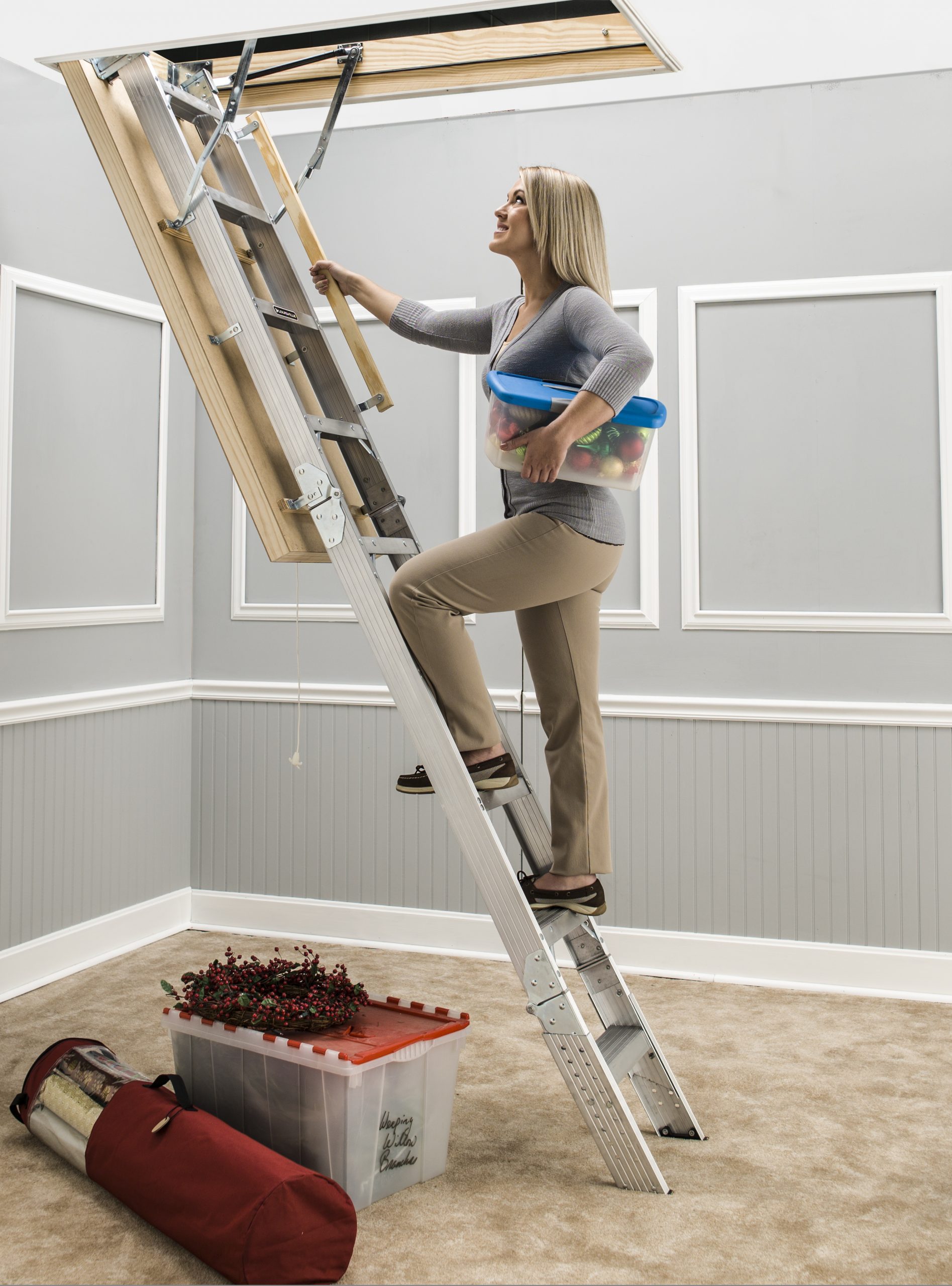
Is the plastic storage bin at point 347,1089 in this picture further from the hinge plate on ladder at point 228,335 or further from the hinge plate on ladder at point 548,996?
the hinge plate on ladder at point 228,335

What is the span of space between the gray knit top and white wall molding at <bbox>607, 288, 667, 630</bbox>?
1240 mm

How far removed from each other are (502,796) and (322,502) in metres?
0.67

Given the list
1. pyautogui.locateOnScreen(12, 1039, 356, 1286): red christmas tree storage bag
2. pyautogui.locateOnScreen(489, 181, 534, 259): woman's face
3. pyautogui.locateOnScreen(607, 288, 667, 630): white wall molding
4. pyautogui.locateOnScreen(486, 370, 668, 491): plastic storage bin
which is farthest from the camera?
pyautogui.locateOnScreen(607, 288, 667, 630): white wall molding

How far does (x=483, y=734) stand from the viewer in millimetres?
2158

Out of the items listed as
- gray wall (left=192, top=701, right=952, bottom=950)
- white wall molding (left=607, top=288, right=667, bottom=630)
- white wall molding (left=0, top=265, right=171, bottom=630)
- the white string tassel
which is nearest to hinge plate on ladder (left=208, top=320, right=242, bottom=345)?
the white string tassel

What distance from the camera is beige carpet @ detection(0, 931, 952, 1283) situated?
192 centimetres

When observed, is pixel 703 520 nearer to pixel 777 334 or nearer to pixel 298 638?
pixel 777 334

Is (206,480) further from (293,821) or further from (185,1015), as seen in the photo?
(185,1015)

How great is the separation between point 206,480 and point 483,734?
7.11 feet

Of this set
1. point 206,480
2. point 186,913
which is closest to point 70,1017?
point 186,913

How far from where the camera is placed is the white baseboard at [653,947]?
329 cm

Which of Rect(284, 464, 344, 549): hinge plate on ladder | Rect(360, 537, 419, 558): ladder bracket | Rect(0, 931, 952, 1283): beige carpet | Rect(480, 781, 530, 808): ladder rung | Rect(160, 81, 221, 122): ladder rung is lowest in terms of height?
Rect(0, 931, 952, 1283): beige carpet

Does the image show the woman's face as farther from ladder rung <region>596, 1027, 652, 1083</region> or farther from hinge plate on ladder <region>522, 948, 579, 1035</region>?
ladder rung <region>596, 1027, 652, 1083</region>

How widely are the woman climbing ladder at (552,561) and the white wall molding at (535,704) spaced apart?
90 cm
